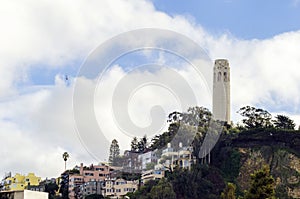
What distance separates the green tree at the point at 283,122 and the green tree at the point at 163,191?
1488 cm

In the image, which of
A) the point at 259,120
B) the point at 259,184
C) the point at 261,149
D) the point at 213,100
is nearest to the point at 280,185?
the point at 261,149

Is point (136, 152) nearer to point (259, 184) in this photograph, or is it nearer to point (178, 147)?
point (178, 147)

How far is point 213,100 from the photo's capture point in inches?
2633

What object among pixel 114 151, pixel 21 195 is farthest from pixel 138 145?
pixel 21 195

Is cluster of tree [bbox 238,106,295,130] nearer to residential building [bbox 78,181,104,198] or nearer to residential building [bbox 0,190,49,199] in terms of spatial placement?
residential building [bbox 78,181,104,198]

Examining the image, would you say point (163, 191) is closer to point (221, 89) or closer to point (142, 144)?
point (142, 144)

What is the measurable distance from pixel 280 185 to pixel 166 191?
10759 mm

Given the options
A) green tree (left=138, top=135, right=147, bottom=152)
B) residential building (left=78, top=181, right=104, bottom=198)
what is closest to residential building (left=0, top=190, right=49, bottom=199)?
residential building (left=78, top=181, right=104, bottom=198)

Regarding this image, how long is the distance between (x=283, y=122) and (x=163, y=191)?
54.5ft

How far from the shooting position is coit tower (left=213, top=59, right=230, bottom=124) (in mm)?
66750

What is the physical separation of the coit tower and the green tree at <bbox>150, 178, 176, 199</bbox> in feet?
55.6

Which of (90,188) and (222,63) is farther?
(222,63)

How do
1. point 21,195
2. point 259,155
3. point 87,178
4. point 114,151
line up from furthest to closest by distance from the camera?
point 87,178
point 114,151
point 259,155
point 21,195

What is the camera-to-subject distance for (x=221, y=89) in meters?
67.2
